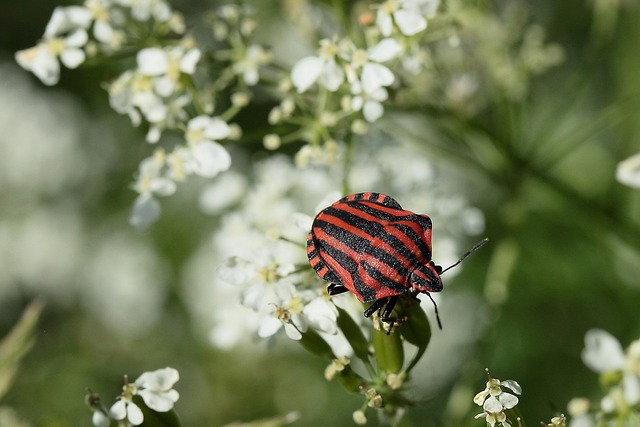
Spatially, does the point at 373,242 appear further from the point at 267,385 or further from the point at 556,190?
the point at 267,385

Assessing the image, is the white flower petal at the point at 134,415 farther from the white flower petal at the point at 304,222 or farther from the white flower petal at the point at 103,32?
the white flower petal at the point at 103,32

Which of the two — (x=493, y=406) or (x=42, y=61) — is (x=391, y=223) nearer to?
(x=493, y=406)

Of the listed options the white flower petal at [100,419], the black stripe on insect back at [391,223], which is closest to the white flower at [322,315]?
the black stripe on insect back at [391,223]

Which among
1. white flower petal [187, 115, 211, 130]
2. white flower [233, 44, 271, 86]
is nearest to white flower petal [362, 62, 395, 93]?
white flower [233, 44, 271, 86]

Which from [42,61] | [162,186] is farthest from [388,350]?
[42,61]

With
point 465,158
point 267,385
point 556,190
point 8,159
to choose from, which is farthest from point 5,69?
point 556,190
